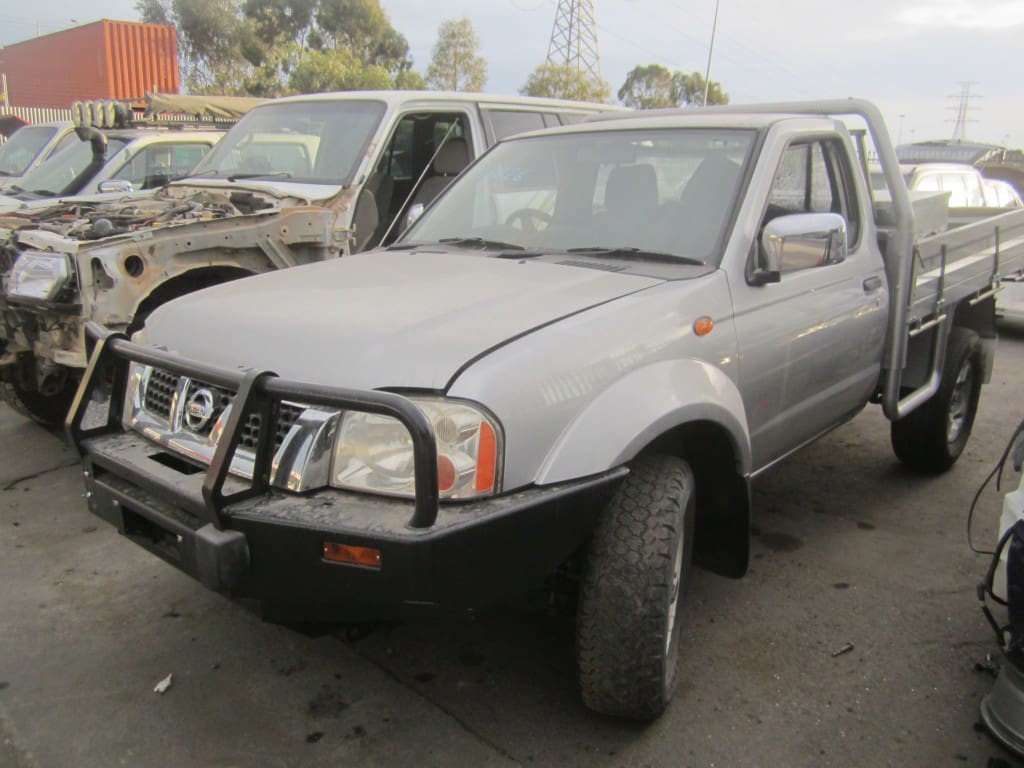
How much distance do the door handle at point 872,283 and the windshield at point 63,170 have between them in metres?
6.82

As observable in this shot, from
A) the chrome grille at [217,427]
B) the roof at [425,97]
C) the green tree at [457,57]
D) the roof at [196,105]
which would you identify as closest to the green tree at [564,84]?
the green tree at [457,57]

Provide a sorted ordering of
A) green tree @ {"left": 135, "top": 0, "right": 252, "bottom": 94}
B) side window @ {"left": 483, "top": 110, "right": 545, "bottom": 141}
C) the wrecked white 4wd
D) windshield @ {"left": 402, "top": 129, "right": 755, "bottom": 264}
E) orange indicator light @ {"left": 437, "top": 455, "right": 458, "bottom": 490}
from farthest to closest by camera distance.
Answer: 1. green tree @ {"left": 135, "top": 0, "right": 252, "bottom": 94}
2. side window @ {"left": 483, "top": 110, "right": 545, "bottom": 141}
3. the wrecked white 4wd
4. windshield @ {"left": 402, "top": 129, "right": 755, "bottom": 264}
5. orange indicator light @ {"left": 437, "top": 455, "right": 458, "bottom": 490}

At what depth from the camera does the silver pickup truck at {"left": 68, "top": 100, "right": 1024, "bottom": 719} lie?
2080 millimetres

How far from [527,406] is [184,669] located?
1682 mm

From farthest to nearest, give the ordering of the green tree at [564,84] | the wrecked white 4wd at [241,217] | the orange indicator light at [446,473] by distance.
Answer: the green tree at [564,84]
the wrecked white 4wd at [241,217]
the orange indicator light at [446,473]

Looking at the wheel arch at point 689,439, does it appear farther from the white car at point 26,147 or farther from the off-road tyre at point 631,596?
the white car at point 26,147

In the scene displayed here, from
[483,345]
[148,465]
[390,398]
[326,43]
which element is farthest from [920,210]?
[326,43]

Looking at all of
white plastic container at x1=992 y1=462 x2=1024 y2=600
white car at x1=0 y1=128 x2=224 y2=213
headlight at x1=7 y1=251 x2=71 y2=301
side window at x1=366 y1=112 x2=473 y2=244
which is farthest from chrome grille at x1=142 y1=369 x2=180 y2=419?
white car at x1=0 y1=128 x2=224 y2=213

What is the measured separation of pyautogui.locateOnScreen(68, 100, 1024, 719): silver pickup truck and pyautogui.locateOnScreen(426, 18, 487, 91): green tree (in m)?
40.7

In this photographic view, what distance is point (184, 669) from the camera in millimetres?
2916

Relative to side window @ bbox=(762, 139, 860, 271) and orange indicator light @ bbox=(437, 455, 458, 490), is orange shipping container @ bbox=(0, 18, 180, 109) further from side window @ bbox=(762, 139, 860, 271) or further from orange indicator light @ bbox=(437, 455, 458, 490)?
orange indicator light @ bbox=(437, 455, 458, 490)

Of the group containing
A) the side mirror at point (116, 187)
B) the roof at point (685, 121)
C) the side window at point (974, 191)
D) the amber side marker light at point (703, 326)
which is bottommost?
the amber side marker light at point (703, 326)

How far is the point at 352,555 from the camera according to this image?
2020mm

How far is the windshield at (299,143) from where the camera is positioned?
5504mm
